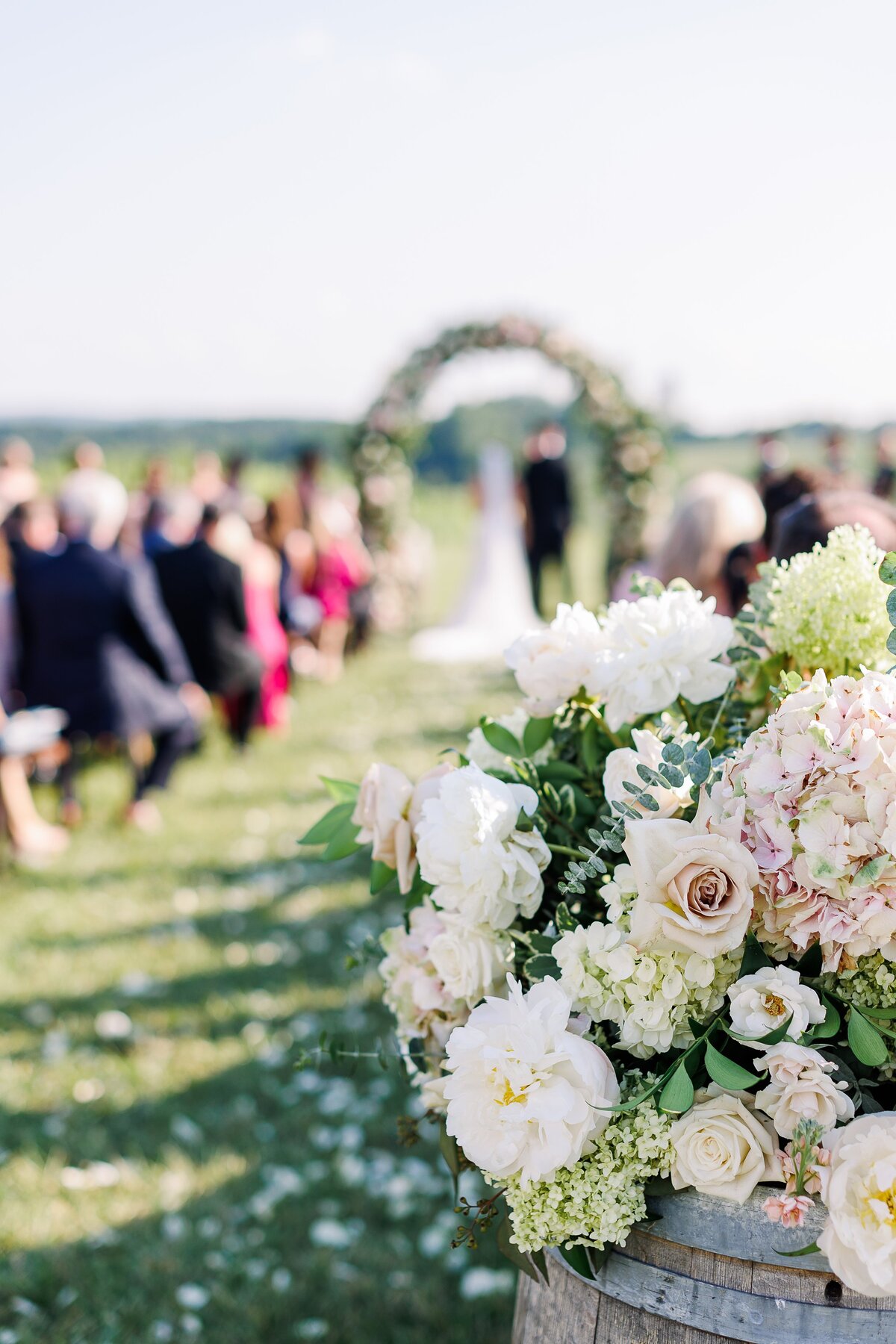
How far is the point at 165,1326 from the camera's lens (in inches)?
98.3

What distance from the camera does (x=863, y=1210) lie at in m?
1.02

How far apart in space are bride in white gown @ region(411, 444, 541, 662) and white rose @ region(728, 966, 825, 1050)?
11186mm

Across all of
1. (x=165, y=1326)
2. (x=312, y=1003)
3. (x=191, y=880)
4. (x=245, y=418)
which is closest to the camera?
(x=165, y=1326)

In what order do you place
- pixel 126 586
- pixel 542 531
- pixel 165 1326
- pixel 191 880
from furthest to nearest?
1. pixel 542 531
2. pixel 126 586
3. pixel 191 880
4. pixel 165 1326

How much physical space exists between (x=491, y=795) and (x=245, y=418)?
4533 cm

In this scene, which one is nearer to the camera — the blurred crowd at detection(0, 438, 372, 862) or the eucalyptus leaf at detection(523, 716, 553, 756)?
the eucalyptus leaf at detection(523, 716, 553, 756)

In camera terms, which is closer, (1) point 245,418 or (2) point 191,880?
(2) point 191,880

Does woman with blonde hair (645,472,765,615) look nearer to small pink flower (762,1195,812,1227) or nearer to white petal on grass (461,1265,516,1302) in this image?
white petal on grass (461,1265,516,1302)

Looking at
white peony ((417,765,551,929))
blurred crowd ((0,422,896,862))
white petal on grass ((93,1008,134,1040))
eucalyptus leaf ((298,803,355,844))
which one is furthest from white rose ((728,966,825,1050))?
white petal on grass ((93,1008,134,1040))

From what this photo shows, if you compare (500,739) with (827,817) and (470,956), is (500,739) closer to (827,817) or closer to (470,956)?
(470,956)

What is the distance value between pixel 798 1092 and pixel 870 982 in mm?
152

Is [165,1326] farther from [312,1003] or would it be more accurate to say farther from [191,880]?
[191,880]

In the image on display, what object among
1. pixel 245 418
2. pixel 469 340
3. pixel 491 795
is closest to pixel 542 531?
pixel 469 340

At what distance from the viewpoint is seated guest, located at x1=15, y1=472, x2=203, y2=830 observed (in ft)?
19.2
